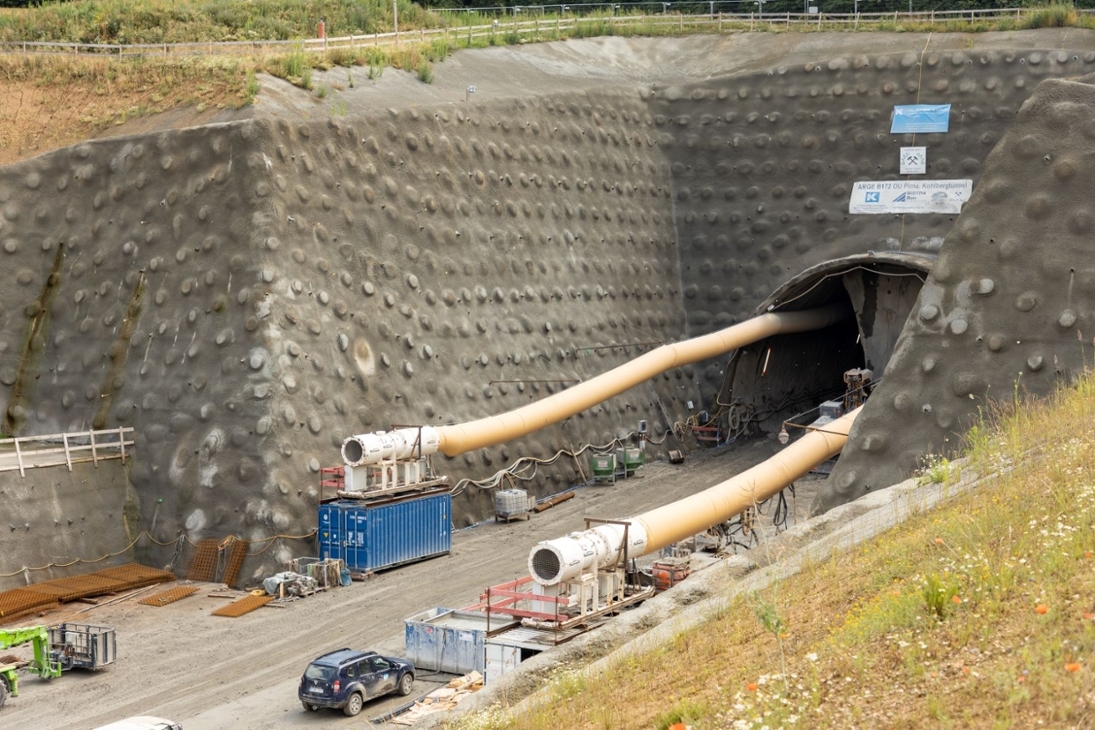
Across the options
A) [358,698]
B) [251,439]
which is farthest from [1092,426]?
[251,439]

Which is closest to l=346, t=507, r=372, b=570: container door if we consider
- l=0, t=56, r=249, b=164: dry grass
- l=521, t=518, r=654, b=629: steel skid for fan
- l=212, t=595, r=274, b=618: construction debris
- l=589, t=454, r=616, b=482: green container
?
l=212, t=595, r=274, b=618: construction debris

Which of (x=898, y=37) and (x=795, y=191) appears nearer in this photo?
(x=795, y=191)

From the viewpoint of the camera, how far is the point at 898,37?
51156 millimetres

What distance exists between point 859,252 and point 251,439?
23.5 metres

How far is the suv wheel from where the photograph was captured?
22656mm

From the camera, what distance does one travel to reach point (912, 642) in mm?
10547

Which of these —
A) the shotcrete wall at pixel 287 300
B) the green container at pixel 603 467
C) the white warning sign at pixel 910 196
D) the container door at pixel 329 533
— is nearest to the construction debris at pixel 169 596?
the shotcrete wall at pixel 287 300

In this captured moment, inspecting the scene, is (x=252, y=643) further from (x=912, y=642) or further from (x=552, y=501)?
(x=912, y=642)

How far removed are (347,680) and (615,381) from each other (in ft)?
51.6

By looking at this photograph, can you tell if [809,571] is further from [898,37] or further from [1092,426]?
A: [898,37]

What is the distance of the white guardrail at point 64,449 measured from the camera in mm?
31452

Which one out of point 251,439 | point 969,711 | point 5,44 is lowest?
point 251,439

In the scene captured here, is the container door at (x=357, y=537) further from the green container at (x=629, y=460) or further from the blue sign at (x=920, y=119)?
the blue sign at (x=920, y=119)

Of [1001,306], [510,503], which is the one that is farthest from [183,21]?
[1001,306]
